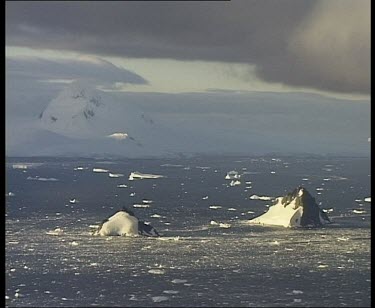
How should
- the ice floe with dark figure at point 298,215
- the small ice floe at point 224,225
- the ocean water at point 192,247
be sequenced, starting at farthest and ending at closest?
1. the ice floe with dark figure at point 298,215
2. the small ice floe at point 224,225
3. the ocean water at point 192,247

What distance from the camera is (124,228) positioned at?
67.6 ft

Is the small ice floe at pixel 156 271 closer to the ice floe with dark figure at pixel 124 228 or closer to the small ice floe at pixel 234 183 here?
the ice floe with dark figure at pixel 124 228

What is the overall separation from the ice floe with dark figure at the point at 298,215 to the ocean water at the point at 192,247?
0.55 metres

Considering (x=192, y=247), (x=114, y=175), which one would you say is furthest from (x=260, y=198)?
(x=114, y=175)

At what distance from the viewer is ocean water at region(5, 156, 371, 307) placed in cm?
1488

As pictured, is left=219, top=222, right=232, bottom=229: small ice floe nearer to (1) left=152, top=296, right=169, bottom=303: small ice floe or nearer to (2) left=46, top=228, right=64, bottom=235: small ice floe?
(2) left=46, top=228, right=64, bottom=235: small ice floe

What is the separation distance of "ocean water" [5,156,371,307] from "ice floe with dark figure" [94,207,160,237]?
0.49m

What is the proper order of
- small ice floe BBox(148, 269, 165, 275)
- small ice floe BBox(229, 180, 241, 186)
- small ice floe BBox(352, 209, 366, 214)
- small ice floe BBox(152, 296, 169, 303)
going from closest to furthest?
1. small ice floe BBox(152, 296, 169, 303)
2. small ice floe BBox(148, 269, 165, 275)
3. small ice floe BBox(352, 209, 366, 214)
4. small ice floe BBox(229, 180, 241, 186)

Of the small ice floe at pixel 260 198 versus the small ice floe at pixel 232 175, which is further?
the small ice floe at pixel 232 175

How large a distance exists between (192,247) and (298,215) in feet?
17.4

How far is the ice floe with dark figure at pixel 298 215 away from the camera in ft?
73.4

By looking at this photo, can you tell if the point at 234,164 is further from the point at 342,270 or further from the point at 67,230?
the point at 342,270

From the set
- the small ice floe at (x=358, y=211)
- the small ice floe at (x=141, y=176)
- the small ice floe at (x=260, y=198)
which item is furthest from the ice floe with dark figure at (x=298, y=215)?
the small ice floe at (x=141, y=176)

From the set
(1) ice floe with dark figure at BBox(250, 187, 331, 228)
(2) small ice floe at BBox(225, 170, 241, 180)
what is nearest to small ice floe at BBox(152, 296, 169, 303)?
(1) ice floe with dark figure at BBox(250, 187, 331, 228)
